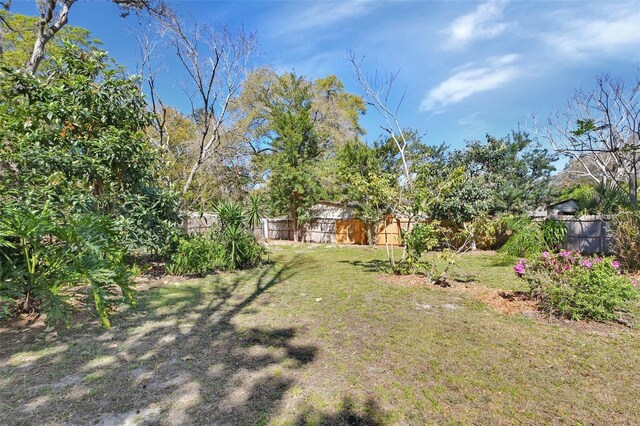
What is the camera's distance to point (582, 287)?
3885 mm

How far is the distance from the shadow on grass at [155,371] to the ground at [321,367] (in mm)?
12

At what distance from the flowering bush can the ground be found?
23cm

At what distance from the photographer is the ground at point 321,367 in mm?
2102

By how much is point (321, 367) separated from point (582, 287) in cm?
346

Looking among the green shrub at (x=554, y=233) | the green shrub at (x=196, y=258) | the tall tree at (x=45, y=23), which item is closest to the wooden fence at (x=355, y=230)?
the green shrub at (x=554, y=233)

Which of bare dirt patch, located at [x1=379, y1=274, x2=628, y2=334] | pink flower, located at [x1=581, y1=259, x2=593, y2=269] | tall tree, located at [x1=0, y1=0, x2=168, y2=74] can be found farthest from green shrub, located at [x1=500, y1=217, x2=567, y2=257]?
tall tree, located at [x1=0, y1=0, x2=168, y2=74]

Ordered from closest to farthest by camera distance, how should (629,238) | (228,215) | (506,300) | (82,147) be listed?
(506,300) < (82,147) < (629,238) < (228,215)

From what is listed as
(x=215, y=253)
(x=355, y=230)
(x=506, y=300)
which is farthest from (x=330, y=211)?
(x=506, y=300)

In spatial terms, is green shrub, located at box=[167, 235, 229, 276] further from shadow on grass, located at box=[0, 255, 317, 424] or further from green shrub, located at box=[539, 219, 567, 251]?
green shrub, located at box=[539, 219, 567, 251]

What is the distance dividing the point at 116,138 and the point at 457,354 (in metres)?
6.00

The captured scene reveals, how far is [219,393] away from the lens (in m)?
2.30

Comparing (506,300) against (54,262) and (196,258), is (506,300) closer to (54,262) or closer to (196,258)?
(54,262)

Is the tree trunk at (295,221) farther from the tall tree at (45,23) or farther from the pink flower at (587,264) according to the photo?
the pink flower at (587,264)

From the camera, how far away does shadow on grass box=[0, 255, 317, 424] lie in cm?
208
